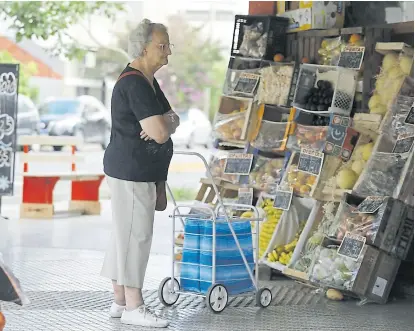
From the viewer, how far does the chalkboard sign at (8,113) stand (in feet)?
32.3

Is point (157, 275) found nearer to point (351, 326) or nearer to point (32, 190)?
point (351, 326)

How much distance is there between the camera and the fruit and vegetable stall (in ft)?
21.3

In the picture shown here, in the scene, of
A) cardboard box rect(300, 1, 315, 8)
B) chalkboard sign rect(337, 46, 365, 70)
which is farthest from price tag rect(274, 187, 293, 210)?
cardboard box rect(300, 1, 315, 8)

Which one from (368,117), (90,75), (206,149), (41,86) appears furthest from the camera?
(90,75)

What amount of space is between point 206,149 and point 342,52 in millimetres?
20361

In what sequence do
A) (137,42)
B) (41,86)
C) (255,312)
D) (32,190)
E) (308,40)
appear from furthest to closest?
(41,86) < (32,190) < (308,40) < (255,312) < (137,42)

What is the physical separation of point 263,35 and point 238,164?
108 cm

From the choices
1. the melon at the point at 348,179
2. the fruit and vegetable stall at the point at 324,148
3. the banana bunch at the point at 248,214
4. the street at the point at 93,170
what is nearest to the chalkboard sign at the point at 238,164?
the fruit and vegetable stall at the point at 324,148

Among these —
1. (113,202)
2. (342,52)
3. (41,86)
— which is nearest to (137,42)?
(113,202)

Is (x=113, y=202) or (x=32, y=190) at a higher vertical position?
(x=113, y=202)

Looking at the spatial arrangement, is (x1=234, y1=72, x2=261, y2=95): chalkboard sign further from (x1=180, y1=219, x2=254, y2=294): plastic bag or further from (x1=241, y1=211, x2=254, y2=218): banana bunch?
(x1=180, y1=219, x2=254, y2=294): plastic bag

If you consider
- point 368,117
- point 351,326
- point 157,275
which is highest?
point 368,117

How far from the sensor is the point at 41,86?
3216 centimetres

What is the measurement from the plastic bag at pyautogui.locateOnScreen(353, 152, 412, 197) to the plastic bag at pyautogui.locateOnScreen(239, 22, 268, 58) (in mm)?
1617
